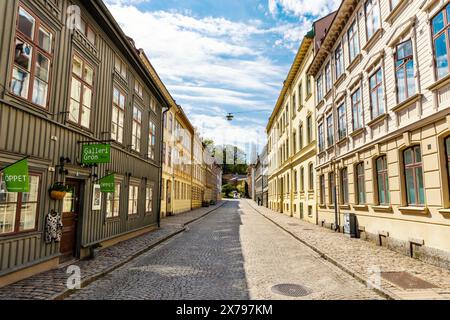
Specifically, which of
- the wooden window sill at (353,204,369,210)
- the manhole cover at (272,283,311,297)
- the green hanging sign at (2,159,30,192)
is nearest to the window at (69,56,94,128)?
the green hanging sign at (2,159,30,192)

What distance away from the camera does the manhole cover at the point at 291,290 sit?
5873mm

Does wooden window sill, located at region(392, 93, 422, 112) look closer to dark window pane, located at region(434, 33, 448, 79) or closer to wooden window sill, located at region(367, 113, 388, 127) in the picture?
wooden window sill, located at region(367, 113, 388, 127)

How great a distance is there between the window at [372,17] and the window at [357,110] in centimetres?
241

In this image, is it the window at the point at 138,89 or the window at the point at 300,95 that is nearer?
the window at the point at 138,89

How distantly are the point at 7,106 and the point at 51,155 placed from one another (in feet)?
5.51

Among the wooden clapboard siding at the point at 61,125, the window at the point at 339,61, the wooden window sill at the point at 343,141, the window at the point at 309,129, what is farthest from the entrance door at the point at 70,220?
the window at the point at 309,129

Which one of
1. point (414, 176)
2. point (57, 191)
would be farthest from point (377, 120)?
point (57, 191)

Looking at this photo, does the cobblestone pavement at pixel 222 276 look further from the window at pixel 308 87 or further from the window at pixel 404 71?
the window at pixel 308 87

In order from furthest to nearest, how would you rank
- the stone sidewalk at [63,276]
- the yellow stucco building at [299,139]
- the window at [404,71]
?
the yellow stucco building at [299,139] < the window at [404,71] < the stone sidewalk at [63,276]

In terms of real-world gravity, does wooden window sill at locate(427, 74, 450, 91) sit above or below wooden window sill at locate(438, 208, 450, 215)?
above

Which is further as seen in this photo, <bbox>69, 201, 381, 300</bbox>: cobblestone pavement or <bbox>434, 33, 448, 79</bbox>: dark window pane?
<bbox>434, 33, 448, 79</bbox>: dark window pane

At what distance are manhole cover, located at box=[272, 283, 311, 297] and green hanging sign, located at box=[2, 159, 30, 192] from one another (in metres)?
5.09

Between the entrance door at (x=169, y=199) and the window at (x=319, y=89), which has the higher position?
the window at (x=319, y=89)

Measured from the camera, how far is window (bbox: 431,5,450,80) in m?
7.94
